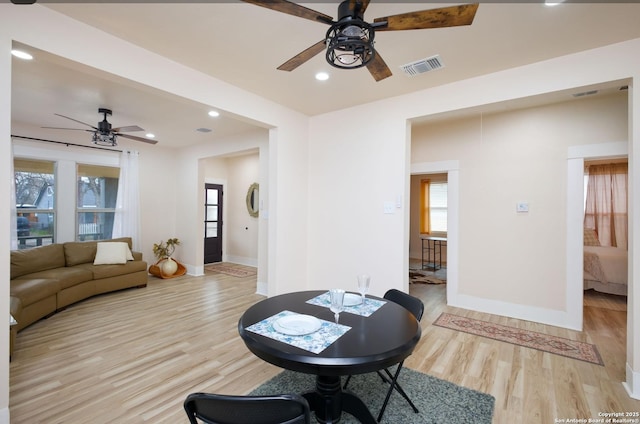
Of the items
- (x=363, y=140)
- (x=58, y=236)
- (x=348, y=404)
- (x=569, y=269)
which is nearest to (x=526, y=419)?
(x=348, y=404)

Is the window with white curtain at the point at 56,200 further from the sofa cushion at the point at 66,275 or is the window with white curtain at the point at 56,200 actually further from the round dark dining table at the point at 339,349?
the round dark dining table at the point at 339,349

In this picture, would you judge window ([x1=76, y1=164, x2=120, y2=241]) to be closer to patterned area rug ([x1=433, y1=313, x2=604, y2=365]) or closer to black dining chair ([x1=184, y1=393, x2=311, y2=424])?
black dining chair ([x1=184, y1=393, x2=311, y2=424])

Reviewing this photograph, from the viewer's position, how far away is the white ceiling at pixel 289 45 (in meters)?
2.01

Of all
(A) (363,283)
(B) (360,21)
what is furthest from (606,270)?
(B) (360,21)

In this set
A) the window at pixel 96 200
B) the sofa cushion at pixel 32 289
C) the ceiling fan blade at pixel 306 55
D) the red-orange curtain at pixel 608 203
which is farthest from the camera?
the red-orange curtain at pixel 608 203

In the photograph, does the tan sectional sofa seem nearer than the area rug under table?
No

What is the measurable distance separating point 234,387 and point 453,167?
153 inches

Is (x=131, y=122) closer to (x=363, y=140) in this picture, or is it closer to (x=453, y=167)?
(x=363, y=140)

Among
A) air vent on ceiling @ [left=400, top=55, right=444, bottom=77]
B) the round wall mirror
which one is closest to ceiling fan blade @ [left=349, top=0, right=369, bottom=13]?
air vent on ceiling @ [left=400, top=55, right=444, bottom=77]

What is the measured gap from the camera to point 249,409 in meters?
1.04

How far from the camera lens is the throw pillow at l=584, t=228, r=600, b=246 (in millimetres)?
5566

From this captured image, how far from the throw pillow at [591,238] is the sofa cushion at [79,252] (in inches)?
351

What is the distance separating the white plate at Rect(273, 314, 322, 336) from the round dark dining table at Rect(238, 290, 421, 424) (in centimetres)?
10

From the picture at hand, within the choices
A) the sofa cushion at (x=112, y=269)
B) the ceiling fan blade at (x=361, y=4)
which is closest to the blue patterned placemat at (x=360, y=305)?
the ceiling fan blade at (x=361, y=4)
